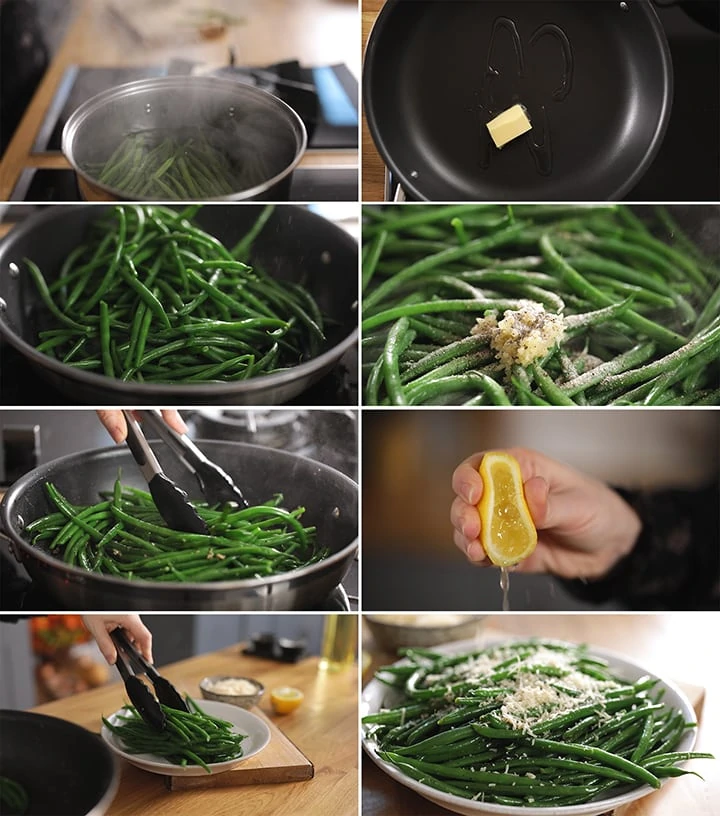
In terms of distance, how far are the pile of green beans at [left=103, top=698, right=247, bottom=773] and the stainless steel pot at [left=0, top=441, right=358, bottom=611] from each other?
0.21 m

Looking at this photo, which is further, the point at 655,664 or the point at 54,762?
the point at 655,664

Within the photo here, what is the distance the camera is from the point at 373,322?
5.15ft

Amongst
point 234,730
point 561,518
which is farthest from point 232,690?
point 561,518

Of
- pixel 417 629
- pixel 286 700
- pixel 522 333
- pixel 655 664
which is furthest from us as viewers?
pixel 417 629

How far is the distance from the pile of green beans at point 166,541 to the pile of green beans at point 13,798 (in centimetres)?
47

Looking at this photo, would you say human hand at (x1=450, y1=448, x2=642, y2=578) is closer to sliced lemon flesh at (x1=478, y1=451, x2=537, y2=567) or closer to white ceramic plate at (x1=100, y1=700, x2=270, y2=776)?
sliced lemon flesh at (x1=478, y1=451, x2=537, y2=567)

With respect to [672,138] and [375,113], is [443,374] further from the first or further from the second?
[672,138]

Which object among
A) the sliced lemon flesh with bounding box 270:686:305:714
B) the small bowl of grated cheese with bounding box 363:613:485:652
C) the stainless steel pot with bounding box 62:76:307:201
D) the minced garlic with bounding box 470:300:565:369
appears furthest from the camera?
the small bowl of grated cheese with bounding box 363:613:485:652

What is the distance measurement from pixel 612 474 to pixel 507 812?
1.95ft

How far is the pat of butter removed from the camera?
1552 mm

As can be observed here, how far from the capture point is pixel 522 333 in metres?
1.50

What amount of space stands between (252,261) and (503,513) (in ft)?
2.03

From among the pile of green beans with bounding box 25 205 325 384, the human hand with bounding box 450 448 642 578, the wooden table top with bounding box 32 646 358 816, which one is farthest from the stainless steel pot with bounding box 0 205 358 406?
the wooden table top with bounding box 32 646 358 816

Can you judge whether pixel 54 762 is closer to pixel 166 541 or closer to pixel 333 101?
pixel 166 541
